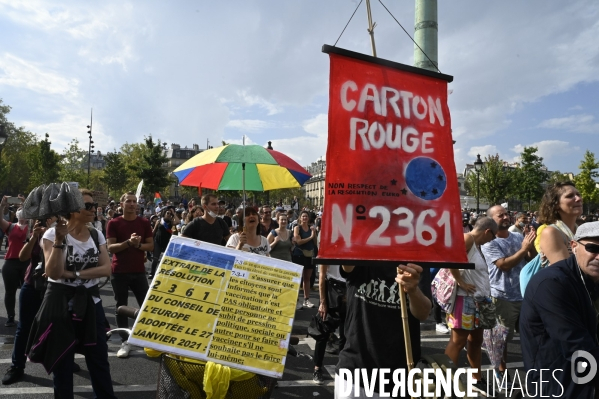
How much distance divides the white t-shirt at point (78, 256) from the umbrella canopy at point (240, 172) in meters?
2.01

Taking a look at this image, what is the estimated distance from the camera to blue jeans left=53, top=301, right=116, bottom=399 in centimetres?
324

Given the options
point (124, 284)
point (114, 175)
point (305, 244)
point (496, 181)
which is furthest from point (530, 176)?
point (114, 175)

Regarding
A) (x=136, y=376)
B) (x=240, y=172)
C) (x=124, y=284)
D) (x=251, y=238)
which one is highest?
(x=240, y=172)

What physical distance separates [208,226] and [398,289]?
439 cm

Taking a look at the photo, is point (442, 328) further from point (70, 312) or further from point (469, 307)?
point (70, 312)

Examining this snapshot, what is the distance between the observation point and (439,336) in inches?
257

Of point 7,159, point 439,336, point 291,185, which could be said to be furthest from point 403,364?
point 7,159

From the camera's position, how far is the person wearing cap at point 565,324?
204 centimetres

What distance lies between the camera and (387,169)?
2074 mm

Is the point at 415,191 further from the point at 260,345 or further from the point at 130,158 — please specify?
the point at 130,158

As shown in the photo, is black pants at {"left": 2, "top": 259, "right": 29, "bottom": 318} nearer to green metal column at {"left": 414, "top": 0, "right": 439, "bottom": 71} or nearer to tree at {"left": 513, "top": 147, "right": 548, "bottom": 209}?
green metal column at {"left": 414, "top": 0, "right": 439, "bottom": 71}

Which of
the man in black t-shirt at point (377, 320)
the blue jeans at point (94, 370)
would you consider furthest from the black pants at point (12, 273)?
the man in black t-shirt at point (377, 320)

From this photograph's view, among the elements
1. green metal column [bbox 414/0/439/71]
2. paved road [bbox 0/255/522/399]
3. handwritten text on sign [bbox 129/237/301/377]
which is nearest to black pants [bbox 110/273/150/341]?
paved road [bbox 0/255/522/399]

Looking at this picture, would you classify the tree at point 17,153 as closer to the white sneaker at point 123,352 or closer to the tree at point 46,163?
the tree at point 46,163
